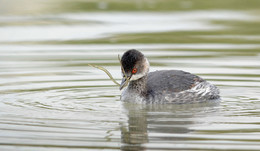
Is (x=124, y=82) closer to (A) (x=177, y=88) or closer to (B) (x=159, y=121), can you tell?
(A) (x=177, y=88)

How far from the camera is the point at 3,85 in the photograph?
12.6 m

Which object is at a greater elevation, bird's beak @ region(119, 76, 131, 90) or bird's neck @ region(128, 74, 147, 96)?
bird's beak @ region(119, 76, 131, 90)

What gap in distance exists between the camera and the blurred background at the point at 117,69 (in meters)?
8.76

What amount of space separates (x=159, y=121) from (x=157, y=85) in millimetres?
1771

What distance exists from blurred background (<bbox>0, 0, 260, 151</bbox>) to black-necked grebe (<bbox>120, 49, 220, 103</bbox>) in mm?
293

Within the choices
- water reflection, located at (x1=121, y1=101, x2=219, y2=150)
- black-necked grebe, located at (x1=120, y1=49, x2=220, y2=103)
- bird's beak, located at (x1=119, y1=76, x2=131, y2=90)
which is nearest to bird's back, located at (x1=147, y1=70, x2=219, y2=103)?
black-necked grebe, located at (x1=120, y1=49, x2=220, y2=103)

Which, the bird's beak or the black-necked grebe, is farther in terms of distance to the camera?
the black-necked grebe

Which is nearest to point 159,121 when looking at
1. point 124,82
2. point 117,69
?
point 124,82

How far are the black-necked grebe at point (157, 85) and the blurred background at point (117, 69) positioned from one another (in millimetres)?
293

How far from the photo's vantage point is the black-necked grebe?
36.5 ft

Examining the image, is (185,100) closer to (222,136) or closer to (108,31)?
(222,136)

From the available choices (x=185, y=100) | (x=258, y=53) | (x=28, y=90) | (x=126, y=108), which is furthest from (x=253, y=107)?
(x=258, y=53)

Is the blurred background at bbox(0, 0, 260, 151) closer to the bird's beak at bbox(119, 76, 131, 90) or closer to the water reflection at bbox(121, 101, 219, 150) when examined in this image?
the water reflection at bbox(121, 101, 219, 150)

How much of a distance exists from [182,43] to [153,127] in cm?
812
